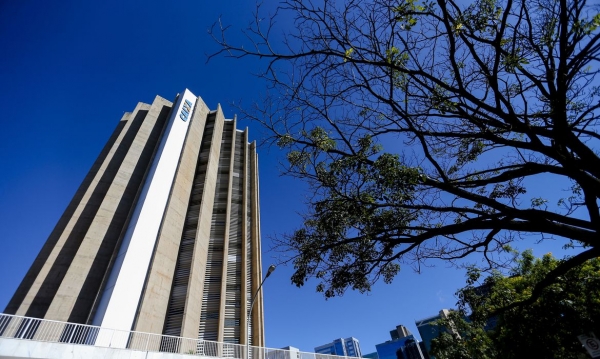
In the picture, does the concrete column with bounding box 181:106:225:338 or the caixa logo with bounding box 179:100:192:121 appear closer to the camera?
the concrete column with bounding box 181:106:225:338

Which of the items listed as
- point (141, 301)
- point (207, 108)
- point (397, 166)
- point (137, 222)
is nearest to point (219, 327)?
point (141, 301)

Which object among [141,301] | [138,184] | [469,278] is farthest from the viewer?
[138,184]

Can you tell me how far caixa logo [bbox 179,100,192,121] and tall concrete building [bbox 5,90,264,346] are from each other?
154 millimetres

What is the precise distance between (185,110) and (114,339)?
25.7 metres

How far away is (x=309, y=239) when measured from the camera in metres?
7.18

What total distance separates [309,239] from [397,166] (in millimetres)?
3306

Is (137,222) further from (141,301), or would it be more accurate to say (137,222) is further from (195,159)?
(195,159)

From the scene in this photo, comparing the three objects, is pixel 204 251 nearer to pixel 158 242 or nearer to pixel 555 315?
pixel 158 242

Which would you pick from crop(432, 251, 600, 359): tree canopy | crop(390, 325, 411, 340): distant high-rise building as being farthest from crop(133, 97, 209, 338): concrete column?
crop(390, 325, 411, 340): distant high-rise building

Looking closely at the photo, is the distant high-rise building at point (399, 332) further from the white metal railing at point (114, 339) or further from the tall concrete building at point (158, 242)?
the white metal railing at point (114, 339)

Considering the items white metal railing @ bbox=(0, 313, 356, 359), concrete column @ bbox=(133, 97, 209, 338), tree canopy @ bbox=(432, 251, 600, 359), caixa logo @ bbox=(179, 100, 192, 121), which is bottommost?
tree canopy @ bbox=(432, 251, 600, 359)

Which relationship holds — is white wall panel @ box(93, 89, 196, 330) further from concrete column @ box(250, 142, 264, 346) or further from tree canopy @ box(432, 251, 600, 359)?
tree canopy @ box(432, 251, 600, 359)

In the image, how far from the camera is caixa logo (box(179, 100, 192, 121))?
31242mm

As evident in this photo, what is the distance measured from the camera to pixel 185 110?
3209 centimetres
